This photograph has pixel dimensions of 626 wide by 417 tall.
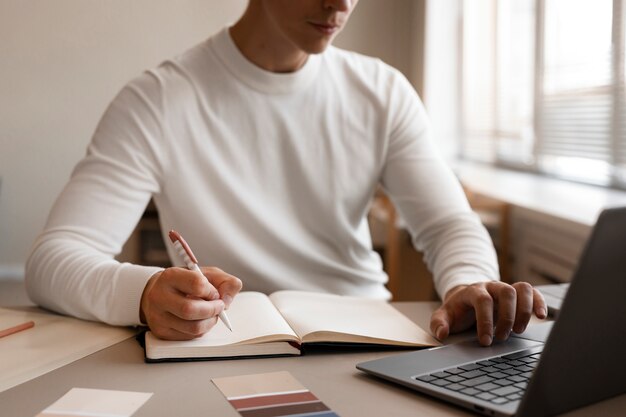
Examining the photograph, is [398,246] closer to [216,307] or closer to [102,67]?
[102,67]

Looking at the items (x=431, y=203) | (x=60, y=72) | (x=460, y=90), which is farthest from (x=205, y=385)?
(x=460, y=90)

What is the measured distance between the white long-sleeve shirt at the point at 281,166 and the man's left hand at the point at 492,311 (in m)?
0.26

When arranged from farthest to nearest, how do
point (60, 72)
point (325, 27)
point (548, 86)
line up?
point (60, 72), point (548, 86), point (325, 27)

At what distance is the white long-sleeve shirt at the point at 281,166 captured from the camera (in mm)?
1352

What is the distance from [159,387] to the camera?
0.77 meters

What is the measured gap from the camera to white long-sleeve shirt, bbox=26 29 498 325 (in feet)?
4.43

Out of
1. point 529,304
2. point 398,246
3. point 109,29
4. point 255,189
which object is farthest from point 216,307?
point 109,29

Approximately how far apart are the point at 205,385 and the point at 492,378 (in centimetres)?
30

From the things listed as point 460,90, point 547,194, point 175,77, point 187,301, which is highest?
point 175,77

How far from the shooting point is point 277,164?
1.48m

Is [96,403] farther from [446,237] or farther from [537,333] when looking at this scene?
[446,237]

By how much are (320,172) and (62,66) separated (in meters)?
2.80

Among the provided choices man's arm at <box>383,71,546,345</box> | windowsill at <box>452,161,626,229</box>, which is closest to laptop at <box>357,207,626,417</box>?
man's arm at <box>383,71,546,345</box>

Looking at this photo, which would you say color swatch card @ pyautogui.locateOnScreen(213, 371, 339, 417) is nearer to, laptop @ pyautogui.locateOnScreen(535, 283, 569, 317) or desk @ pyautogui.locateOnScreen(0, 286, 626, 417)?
desk @ pyautogui.locateOnScreen(0, 286, 626, 417)
